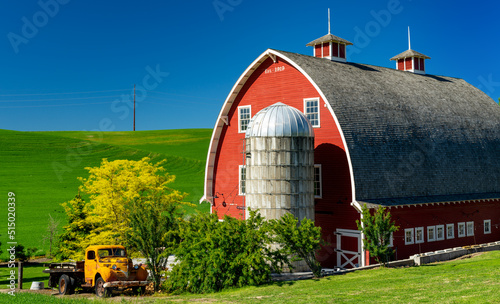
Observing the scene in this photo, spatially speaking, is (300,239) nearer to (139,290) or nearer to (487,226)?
(139,290)

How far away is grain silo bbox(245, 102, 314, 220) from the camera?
24.2m

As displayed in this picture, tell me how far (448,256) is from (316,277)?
9497 millimetres

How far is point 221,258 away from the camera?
67.0ft

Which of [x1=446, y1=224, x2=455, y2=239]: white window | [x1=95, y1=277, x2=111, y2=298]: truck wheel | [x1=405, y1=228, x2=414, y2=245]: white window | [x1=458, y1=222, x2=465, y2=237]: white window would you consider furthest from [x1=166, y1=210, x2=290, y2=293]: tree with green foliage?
[x1=458, y1=222, x2=465, y2=237]: white window

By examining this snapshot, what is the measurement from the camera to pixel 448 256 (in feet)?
88.8

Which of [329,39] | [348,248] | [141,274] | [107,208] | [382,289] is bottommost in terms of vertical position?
[382,289]

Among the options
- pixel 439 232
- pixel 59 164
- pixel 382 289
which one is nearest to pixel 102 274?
pixel 382 289

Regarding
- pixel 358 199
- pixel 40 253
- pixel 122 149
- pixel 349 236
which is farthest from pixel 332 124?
pixel 122 149

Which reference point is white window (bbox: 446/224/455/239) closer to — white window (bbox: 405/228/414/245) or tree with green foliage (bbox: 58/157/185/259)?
white window (bbox: 405/228/414/245)

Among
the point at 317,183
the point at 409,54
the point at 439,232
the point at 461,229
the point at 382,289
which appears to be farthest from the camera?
the point at 409,54

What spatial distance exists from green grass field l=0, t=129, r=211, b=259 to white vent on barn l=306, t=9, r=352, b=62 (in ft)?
80.8

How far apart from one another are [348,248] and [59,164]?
60665 millimetres

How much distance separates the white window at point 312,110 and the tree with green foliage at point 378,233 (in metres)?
6.09

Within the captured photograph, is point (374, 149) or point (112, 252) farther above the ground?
point (374, 149)
